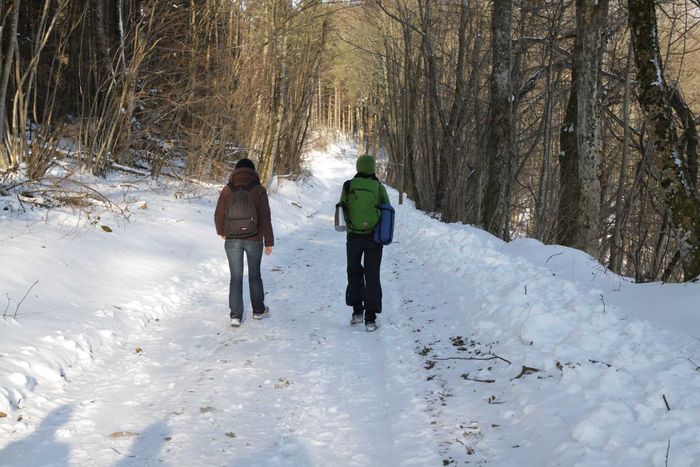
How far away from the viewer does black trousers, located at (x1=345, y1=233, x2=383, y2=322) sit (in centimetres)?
620

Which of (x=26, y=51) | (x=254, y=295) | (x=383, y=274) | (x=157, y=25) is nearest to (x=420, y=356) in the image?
(x=254, y=295)

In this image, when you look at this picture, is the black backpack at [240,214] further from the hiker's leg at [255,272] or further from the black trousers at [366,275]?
the black trousers at [366,275]

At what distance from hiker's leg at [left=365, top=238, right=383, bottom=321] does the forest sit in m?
3.43

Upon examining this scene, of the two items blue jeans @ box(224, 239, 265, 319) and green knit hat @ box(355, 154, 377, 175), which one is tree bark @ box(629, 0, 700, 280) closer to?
green knit hat @ box(355, 154, 377, 175)

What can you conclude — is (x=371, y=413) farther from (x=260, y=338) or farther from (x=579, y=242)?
(x=579, y=242)

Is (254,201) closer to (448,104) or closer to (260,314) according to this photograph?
(260,314)

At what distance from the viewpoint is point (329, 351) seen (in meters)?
5.39

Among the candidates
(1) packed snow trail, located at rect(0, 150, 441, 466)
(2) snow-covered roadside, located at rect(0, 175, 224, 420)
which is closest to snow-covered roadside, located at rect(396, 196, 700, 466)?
(1) packed snow trail, located at rect(0, 150, 441, 466)

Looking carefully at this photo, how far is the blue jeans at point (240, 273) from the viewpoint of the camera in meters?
6.27

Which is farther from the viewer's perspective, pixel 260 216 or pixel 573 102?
pixel 573 102

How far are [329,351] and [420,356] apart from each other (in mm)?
985

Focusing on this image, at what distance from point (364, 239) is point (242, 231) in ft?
5.10

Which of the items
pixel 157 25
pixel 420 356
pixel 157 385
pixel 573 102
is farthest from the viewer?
pixel 157 25

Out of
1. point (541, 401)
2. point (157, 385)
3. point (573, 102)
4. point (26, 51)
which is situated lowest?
point (157, 385)
